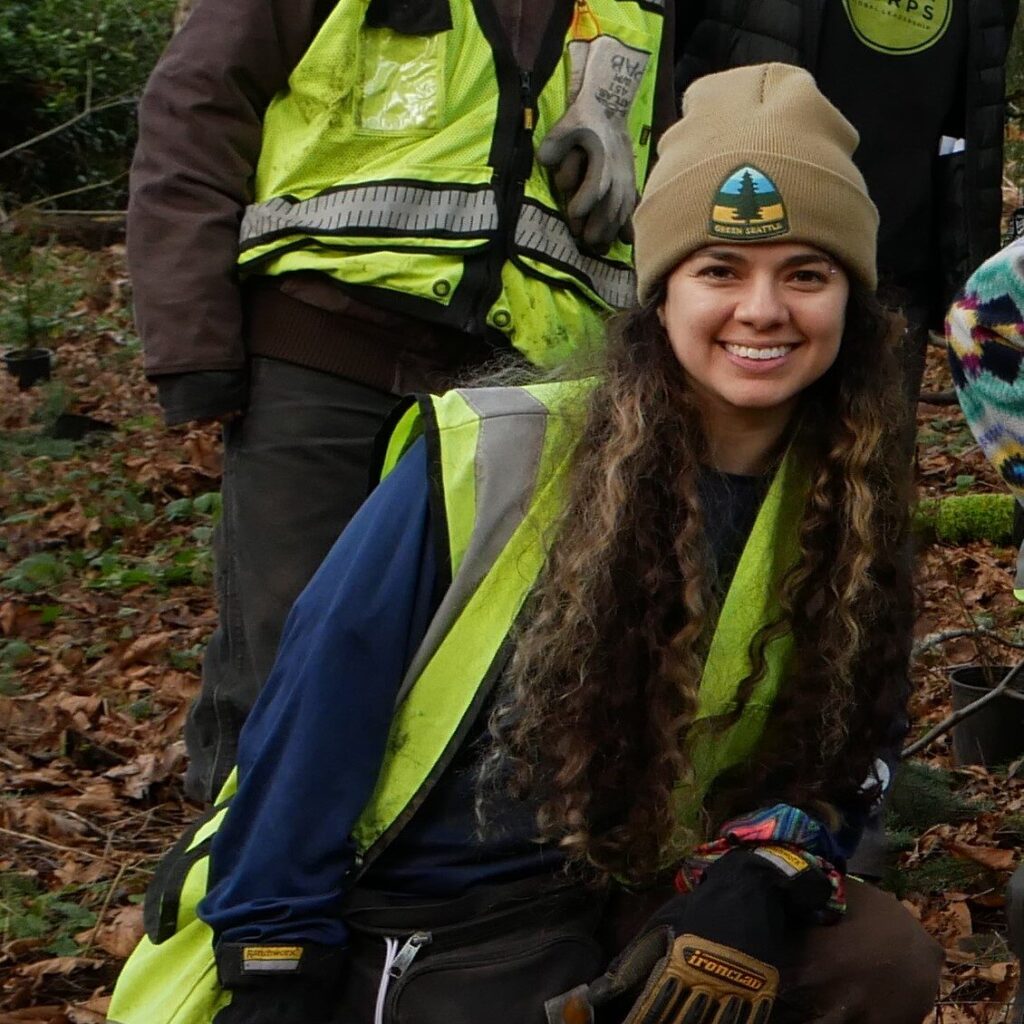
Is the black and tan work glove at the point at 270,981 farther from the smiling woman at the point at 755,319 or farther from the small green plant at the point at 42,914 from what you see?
the small green plant at the point at 42,914

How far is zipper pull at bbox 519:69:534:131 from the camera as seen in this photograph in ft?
11.3

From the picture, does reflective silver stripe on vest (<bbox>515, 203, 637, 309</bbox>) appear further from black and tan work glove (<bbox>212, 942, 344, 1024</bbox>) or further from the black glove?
black and tan work glove (<bbox>212, 942, 344, 1024</bbox>)

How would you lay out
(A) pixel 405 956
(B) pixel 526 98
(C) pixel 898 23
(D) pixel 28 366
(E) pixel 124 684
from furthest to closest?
(D) pixel 28 366, (E) pixel 124 684, (C) pixel 898 23, (B) pixel 526 98, (A) pixel 405 956

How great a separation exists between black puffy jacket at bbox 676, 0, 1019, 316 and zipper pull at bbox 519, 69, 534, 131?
116 cm

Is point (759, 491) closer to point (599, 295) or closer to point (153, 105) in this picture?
point (599, 295)

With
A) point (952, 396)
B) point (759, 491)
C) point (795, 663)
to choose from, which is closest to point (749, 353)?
point (759, 491)

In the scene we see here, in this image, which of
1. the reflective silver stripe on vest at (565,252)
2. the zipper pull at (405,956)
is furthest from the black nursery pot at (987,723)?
the zipper pull at (405,956)

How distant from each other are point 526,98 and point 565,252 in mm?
318

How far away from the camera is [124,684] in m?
5.83

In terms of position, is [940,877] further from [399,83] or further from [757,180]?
[399,83]

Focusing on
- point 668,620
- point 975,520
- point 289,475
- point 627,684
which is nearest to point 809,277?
point 668,620

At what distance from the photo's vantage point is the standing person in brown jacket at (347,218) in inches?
134

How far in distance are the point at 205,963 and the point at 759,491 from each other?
3.68ft

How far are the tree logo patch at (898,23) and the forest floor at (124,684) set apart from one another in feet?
4.52
